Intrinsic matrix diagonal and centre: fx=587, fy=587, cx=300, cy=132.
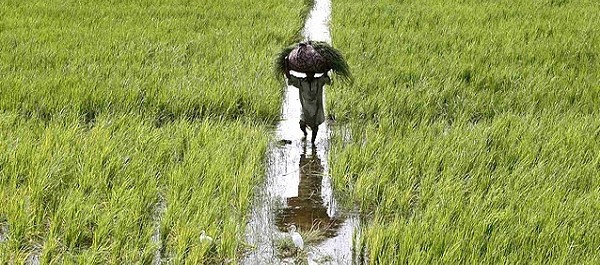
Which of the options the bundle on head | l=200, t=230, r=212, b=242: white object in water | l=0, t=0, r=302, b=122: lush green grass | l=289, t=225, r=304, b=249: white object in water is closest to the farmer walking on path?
the bundle on head

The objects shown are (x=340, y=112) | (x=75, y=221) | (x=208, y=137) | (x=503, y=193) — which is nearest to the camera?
(x=75, y=221)

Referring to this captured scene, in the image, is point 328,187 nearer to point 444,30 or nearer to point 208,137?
point 208,137

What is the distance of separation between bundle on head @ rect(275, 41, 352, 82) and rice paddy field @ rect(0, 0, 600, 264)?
0.42m

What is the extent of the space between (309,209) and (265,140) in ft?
2.18

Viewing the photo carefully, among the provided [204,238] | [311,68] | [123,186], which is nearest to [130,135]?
[123,186]

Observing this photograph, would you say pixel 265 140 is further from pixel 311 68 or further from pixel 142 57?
pixel 142 57

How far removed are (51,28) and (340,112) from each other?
3.26 metres

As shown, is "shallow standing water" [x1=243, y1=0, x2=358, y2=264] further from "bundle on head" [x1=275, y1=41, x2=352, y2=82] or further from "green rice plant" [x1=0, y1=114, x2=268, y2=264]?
"bundle on head" [x1=275, y1=41, x2=352, y2=82]

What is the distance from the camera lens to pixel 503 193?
8.03 feet

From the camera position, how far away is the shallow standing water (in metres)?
2.15

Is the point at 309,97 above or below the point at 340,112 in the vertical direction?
above

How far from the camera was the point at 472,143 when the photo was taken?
2967 mm

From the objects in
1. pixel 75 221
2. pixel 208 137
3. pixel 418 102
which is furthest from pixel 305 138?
pixel 75 221

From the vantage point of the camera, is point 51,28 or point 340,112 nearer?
point 340,112
